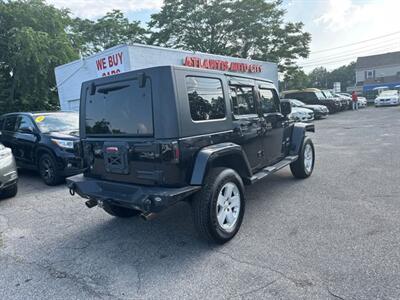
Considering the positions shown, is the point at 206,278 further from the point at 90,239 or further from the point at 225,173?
the point at 90,239

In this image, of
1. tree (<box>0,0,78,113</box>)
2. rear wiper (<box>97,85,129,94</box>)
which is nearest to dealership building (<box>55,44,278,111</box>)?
tree (<box>0,0,78,113</box>)

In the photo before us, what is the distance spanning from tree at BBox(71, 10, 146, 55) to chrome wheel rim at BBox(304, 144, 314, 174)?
30018 millimetres

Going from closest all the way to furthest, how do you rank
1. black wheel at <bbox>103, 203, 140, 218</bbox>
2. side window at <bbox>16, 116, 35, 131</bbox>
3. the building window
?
black wheel at <bbox>103, 203, 140, 218</bbox>, side window at <bbox>16, 116, 35, 131</bbox>, the building window

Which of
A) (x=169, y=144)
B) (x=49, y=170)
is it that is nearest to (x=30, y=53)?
(x=49, y=170)

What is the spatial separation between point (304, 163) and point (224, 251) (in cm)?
319

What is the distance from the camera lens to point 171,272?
9.45ft

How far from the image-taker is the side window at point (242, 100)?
12.9 feet

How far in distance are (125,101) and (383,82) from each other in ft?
185

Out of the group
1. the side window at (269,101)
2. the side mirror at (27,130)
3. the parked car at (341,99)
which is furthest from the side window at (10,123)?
the parked car at (341,99)

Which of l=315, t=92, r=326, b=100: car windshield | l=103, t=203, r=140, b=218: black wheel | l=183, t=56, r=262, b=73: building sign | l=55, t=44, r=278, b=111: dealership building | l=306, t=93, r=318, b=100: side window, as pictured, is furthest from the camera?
l=315, t=92, r=326, b=100: car windshield

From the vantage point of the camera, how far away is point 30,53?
53.3ft

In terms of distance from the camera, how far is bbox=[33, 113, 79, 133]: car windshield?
6760 millimetres

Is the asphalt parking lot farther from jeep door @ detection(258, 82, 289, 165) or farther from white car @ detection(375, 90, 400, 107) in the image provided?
white car @ detection(375, 90, 400, 107)

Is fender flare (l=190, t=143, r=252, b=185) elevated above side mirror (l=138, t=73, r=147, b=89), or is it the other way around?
side mirror (l=138, t=73, r=147, b=89)
